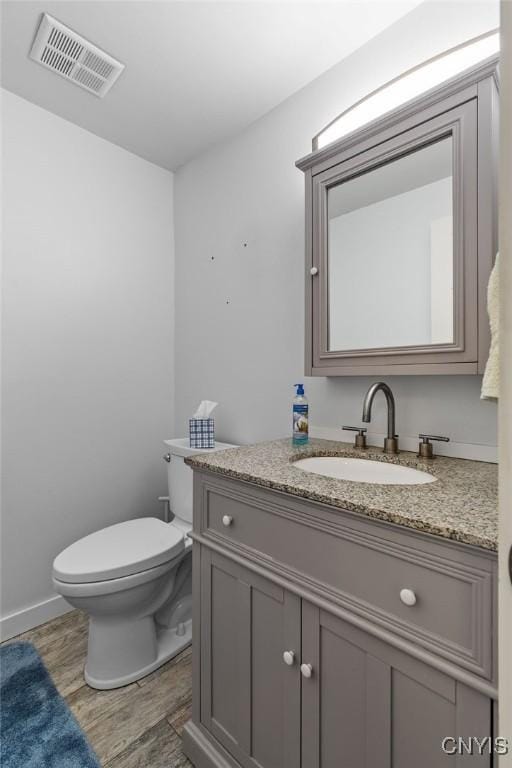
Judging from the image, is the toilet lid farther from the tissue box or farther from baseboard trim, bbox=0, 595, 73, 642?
baseboard trim, bbox=0, 595, 73, 642

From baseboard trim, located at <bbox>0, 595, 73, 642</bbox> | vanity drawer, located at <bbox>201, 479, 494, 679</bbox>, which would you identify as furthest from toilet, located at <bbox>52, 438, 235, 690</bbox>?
vanity drawer, located at <bbox>201, 479, 494, 679</bbox>

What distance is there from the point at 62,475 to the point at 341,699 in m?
1.64

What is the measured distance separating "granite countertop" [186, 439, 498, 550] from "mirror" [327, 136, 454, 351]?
0.39m

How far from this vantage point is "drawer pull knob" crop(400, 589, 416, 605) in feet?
2.13

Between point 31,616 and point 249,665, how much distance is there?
139 cm

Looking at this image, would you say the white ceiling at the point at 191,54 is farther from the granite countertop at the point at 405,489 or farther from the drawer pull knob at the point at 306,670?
the drawer pull knob at the point at 306,670

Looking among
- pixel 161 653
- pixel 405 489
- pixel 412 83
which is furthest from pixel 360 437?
pixel 161 653

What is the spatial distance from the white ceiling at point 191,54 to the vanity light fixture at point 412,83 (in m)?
0.31

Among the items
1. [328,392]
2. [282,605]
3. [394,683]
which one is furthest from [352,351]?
[394,683]

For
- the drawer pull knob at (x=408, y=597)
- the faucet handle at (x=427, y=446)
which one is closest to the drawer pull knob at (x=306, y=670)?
the drawer pull knob at (x=408, y=597)

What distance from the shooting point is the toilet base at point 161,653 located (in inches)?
56.3

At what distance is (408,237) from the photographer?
122 centimetres

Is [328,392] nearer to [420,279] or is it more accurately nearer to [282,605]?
[420,279]

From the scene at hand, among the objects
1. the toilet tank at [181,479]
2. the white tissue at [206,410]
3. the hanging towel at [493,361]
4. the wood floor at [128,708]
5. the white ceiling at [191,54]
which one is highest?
the white ceiling at [191,54]
